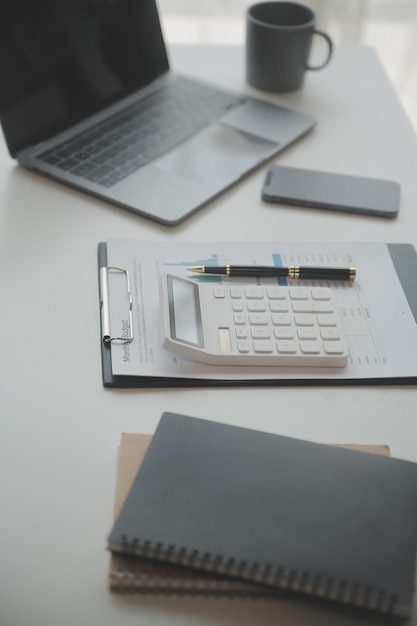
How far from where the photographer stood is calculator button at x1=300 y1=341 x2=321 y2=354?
691 millimetres

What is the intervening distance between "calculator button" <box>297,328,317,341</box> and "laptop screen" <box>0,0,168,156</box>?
47 centimetres

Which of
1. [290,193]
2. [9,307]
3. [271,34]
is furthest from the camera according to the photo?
[271,34]

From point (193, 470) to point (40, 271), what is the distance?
0.34 meters

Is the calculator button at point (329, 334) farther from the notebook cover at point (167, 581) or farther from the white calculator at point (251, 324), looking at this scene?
the notebook cover at point (167, 581)

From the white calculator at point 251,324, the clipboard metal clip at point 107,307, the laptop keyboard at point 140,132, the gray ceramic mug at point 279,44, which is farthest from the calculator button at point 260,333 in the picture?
the gray ceramic mug at point 279,44

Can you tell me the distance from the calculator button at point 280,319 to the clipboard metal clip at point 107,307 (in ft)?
0.46

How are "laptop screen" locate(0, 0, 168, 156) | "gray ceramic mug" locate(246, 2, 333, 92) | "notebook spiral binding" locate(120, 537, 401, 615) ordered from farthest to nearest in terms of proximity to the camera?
"gray ceramic mug" locate(246, 2, 333, 92), "laptop screen" locate(0, 0, 168, 156), "notebook spiral binding" locate(120, 537, 401, 615)

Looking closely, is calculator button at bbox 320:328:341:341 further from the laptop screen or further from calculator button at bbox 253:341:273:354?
the laptop screen

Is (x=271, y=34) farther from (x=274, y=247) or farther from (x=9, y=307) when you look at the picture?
(x=9, y=307)

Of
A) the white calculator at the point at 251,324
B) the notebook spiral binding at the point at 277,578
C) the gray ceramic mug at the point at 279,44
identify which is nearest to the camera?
the notebook spiral binding at the point at 277,578

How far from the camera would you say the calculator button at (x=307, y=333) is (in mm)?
704

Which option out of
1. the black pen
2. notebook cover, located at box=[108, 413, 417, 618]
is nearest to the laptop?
the black pen

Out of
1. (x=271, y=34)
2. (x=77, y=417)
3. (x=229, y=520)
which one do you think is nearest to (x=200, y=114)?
(x=271, y=34)

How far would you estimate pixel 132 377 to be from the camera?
0.68 m
